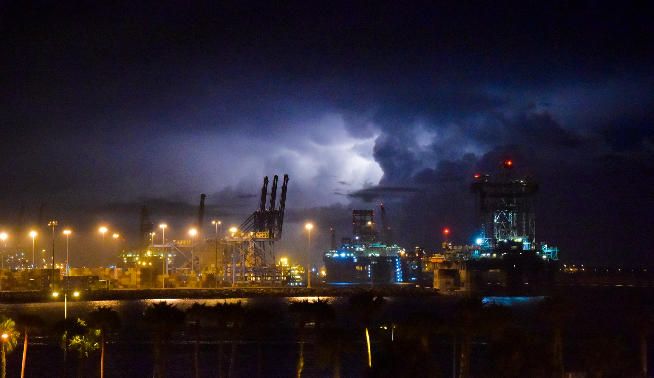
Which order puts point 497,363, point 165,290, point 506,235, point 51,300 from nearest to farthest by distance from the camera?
point 497,363 < point 51,300 < point 165,290 < point 506,235

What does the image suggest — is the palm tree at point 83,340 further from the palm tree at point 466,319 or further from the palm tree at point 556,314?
the palm tree at point 556,314

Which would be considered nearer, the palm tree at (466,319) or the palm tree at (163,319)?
the palm tree at (466,319)

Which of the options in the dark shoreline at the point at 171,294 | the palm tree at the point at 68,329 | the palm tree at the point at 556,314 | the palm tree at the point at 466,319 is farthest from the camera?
the dark shoreline at the point at 171,294

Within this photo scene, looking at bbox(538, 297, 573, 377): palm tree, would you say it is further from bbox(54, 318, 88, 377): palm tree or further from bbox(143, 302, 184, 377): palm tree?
bbox(54, 318, 88, 377): palm tree

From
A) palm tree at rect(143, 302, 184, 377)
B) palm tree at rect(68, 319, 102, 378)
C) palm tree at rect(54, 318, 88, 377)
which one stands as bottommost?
palm tree at rect(68, 319, 102, 378)

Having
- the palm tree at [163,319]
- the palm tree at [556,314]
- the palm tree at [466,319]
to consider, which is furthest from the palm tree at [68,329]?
the palm tree at [556,314]

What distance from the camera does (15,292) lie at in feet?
492

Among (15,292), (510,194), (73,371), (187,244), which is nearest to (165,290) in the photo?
(187,244)

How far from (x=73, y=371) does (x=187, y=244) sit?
116574 millimetres

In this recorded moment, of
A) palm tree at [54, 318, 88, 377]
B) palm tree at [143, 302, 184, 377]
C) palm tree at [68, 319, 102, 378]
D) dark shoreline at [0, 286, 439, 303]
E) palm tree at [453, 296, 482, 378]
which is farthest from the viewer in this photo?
dark shoreline at [0, 286, 439, 303]

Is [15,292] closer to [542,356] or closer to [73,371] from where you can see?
[73,371]

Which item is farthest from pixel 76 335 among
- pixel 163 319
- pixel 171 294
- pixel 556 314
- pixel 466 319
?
pixel 171 294

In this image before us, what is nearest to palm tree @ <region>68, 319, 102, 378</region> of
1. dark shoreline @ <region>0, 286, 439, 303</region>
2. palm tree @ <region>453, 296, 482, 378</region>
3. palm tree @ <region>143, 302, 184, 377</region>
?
palm tree @ <region>143, 302, 184, 377</region>

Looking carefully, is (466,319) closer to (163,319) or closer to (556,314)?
(556,314)
